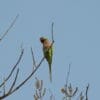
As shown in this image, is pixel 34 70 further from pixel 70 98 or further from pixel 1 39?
pixel 70 98

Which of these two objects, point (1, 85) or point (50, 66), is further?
point (50, 66)

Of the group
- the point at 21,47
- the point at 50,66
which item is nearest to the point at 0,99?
the point at 21,47

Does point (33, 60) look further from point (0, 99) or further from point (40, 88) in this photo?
point (40, 88)

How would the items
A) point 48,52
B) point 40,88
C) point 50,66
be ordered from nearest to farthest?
point 50,66 → point 48,52 → point 40,88

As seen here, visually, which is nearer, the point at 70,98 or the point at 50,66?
the point at 50,66

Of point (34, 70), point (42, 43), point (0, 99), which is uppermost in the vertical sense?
point (42, 43)

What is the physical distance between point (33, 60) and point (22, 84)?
442mm

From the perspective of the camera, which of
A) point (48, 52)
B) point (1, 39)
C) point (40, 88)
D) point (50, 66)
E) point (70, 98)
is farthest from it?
point (40, 88)

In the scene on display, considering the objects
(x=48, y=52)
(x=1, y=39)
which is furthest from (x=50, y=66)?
(x=1, y=39)

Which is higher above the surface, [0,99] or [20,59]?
[20,59]

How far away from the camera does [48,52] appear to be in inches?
225

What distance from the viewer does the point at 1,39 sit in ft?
13.9

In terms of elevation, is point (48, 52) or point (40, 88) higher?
point (48, 52)

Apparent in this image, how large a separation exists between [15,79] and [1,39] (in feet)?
1.57
